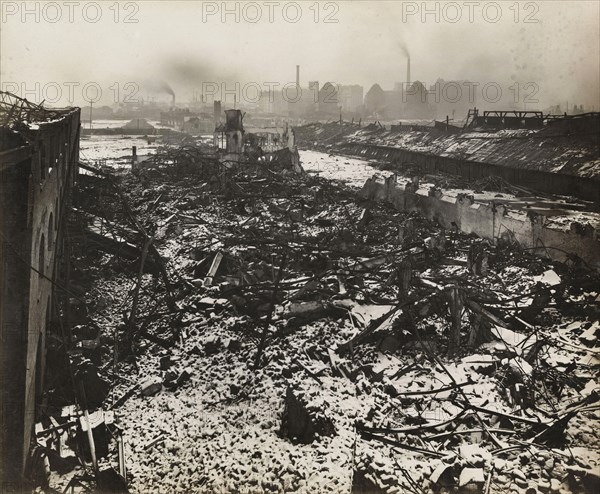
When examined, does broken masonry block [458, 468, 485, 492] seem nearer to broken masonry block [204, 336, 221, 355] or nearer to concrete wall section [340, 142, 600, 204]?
broken masonry block [204, 336, 221, 355]

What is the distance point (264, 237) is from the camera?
15438mm

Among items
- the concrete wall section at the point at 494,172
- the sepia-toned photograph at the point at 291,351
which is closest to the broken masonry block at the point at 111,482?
the sepia-toned photograph at the point at 291,351

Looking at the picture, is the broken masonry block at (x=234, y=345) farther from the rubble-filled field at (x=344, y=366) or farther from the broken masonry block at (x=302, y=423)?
the broken masonry block at (x=302, y=423)

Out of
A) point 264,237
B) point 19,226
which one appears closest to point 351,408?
point 19,226

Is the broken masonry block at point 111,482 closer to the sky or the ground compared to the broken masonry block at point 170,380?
closer to the ground

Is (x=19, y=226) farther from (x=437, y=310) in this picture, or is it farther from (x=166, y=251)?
(x=166, y=251)

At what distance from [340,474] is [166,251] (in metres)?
10.3

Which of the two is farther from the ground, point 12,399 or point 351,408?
point 12,399

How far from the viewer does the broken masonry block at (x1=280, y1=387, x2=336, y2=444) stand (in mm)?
6434

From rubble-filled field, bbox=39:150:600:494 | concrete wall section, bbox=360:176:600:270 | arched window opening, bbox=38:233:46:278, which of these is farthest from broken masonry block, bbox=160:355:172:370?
concrete wall section, bbox=360:176:600:270

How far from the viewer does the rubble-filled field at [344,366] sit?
5.85 metres

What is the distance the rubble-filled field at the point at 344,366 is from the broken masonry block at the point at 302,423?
0.9 inches

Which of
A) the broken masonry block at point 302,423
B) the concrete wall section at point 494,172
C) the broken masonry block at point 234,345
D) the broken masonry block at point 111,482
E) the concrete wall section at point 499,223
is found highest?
the concrete wall section at point 494,172

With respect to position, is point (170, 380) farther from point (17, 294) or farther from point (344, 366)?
point (17, 294)
